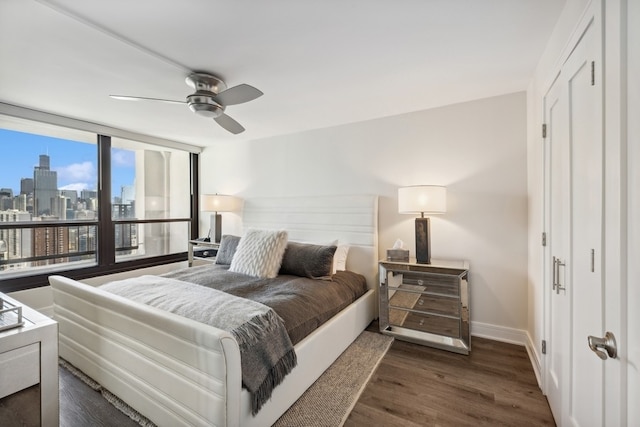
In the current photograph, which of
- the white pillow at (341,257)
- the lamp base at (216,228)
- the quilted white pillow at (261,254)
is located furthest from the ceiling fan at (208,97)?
the lamp base at (216,228)

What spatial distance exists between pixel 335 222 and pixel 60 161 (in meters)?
3.56

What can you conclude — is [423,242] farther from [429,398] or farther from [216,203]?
[216,203]

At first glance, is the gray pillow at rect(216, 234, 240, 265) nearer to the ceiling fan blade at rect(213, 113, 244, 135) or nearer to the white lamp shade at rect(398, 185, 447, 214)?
the ceiling fan blade at rect(213, 113, 244, 135)

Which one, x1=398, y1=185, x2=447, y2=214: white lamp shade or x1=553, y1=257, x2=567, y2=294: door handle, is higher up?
x1=398, y1=185, x2=447, y2=214: white lamp shade

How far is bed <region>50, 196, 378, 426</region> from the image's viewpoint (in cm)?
134

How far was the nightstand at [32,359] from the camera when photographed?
4.07 feet

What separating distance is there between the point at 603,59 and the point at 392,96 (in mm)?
1770

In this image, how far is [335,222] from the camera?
11.2 feet

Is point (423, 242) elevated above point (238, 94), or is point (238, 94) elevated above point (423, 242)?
point (238, 94)

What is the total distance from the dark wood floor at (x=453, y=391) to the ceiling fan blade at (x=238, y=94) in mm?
2254

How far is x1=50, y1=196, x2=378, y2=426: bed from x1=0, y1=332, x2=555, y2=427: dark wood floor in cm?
17

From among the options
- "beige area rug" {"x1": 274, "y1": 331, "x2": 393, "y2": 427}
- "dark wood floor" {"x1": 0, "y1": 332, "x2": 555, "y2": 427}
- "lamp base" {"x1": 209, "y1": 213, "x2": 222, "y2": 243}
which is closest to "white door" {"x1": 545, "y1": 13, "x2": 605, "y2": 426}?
"dark wood floor" {"x1": 0, "y1": 332, "x2": 555, "y2": 427}

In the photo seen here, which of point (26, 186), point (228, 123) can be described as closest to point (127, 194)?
point (26, 186)

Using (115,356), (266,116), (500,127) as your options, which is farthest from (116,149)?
(500,127)
